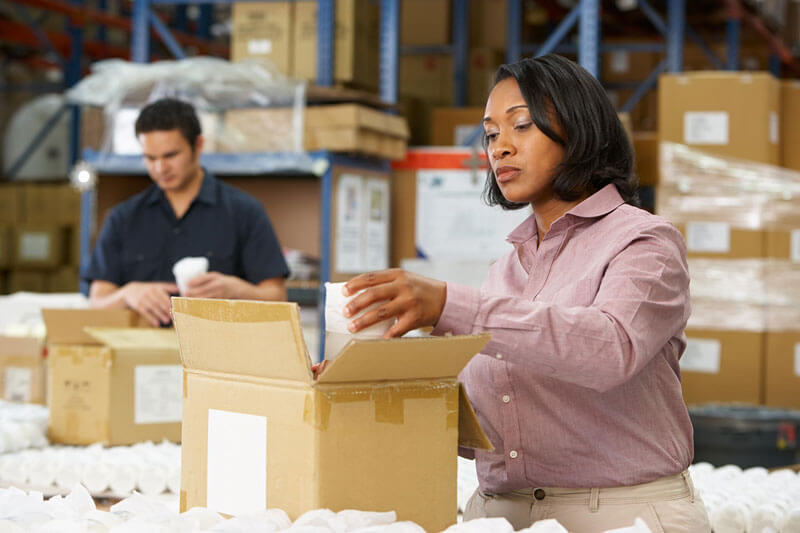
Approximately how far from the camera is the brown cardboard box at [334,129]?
4.89 m

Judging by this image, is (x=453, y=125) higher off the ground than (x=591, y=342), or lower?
higher

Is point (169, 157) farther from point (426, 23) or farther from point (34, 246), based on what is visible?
point (34, 246)

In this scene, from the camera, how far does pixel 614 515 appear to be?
5.69ft

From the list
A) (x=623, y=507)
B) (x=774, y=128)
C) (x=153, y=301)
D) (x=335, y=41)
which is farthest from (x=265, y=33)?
(x=623, y=507)

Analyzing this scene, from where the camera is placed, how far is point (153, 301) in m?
3.41

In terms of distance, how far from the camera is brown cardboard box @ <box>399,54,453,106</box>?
7.81 m

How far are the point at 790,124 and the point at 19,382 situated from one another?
163 inches

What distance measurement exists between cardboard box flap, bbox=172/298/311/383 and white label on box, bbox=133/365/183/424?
1.49 m

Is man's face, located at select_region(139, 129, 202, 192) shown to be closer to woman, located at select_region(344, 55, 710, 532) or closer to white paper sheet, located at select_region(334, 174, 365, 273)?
white paper sheet, located at select_region(334, 174, 365, 273)

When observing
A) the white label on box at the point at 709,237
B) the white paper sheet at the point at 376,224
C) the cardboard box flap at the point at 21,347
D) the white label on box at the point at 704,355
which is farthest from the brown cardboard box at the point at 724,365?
the cardboard box flap at the point at 21,347

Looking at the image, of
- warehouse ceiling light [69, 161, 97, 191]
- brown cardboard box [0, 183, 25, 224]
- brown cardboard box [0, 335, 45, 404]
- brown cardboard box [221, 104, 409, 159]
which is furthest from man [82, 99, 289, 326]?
brown cardboard box [0, 183, 25, 224]

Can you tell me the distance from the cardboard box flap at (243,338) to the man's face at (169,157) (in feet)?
6.89

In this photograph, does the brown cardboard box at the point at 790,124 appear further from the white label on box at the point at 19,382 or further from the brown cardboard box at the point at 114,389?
the white label on box at the point at 19,382

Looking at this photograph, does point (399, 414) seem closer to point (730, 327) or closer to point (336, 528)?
point (336, 528)
